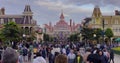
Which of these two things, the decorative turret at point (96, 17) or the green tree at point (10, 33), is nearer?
the green tree at point (10, 33)

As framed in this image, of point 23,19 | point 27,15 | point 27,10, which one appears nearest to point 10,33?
point 23,19

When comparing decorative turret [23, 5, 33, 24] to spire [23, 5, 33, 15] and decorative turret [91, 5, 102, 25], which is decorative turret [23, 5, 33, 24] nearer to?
spire [23, 5, 33, 15]

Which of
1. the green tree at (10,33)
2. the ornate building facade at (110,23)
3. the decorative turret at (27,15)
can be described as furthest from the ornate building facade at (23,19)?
the green tree at (10,33)

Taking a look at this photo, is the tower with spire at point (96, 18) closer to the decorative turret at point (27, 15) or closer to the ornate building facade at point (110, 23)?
the ornate building facade at point (110, 23)

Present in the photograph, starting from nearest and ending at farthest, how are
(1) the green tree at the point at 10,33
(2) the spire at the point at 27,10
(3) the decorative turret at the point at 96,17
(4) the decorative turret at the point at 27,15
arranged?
(1) the green tree at the point at 10,33 < (4) the decorative turret at the point at 27,15 < (3) the decorative turret at the point at 96,17 < (2) the spire at the point at 27,10

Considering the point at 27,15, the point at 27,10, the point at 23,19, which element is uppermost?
the point at 27,10

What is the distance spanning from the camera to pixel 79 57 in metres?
18.4

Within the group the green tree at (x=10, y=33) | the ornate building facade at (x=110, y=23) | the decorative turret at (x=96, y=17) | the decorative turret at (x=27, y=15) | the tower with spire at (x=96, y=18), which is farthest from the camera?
the decorative turret at (x=96, y=17)

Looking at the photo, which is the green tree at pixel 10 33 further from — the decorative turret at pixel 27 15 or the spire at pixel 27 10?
the spire at pixel 27 10

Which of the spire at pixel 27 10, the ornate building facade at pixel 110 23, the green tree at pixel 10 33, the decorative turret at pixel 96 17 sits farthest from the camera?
the spire at pixel 27 10

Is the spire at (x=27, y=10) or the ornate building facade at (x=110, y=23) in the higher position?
the spire at (x=27, y=10)

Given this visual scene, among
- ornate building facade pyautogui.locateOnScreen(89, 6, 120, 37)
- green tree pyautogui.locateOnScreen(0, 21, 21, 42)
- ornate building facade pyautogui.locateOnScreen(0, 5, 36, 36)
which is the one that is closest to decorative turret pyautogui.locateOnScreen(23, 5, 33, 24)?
ornate building facade pyautogui.locateOnScreen(0, 5, 36, 36)

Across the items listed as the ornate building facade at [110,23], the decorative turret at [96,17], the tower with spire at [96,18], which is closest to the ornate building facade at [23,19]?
the tower with spire at [96,18]

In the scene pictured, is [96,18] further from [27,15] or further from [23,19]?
[23,19]
